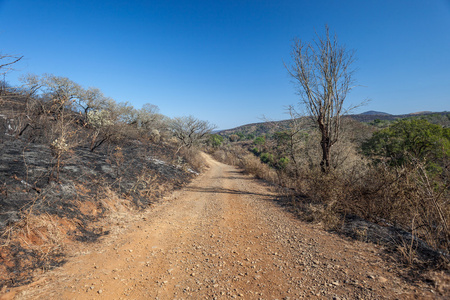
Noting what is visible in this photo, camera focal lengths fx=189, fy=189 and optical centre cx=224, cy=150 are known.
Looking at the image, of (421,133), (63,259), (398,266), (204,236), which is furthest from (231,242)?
(421,133)

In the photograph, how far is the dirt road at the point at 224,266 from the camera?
2.55 metres

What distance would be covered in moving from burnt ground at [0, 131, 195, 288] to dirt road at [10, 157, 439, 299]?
1.35 feet

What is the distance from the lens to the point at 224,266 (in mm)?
3250

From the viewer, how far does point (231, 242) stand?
163 inches

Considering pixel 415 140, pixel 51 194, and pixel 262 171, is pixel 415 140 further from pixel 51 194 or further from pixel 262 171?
pixel 51 194

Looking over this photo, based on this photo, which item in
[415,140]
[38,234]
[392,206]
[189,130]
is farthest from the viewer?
[189,130]

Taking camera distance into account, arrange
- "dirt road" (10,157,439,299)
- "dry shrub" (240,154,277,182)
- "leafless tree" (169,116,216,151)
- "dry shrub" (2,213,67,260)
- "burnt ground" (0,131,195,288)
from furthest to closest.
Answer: "leafless tree" (169,116,216,151), "dry shrub" (240,154,277,182), "dry shrub" (2,213,67,260), "burnt ground" (0,131,195,288), "dirt road" (10,157,439,299)

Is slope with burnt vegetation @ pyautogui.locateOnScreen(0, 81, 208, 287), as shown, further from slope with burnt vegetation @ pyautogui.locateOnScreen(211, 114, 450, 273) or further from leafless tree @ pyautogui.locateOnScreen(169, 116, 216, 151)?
leafless tree @ pyautogui.locateOnScreen(169, 116, 216, 151)

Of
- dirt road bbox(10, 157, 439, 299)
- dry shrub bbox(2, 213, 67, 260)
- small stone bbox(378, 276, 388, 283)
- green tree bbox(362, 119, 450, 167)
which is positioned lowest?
dirt road bbox(10, 157, 439, 299)

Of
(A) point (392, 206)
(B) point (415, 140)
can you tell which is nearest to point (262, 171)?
(B) point (415, 140)

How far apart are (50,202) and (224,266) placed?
4.20 metres

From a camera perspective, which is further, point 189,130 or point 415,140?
A: point 189,130

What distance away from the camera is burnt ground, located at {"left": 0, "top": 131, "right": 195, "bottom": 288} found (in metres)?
3.04

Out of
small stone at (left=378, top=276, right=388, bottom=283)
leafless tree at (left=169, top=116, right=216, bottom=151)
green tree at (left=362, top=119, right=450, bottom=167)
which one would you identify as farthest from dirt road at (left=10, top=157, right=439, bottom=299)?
leafless tree at (left=169, top=116, right=216, bottom=151)
